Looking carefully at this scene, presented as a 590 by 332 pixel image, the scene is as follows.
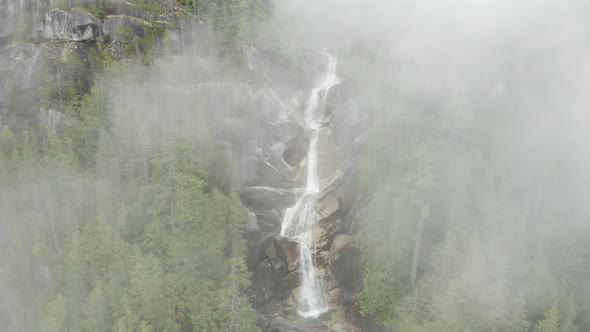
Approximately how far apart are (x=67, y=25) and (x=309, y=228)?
43.5 m

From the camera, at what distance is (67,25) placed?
190 feet

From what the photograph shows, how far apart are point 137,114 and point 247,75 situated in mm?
16439

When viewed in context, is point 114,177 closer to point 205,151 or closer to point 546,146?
point 205,151

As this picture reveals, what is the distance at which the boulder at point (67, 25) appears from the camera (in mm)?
57750

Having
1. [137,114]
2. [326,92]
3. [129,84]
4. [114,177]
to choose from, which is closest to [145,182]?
[114,177]

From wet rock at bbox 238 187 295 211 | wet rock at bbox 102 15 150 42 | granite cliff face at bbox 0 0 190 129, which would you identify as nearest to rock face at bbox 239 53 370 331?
wet rock at bbox 238 187 295 211

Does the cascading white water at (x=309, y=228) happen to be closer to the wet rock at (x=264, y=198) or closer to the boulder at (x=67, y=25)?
the wet rock at (x=264, y=198)

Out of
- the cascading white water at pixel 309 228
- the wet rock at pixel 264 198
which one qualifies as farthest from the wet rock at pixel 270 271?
the wet rock at pixel 264 198

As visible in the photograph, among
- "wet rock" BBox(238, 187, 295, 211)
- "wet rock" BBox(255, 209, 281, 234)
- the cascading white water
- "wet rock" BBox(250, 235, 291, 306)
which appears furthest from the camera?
"wet rock" BBox(238, 187, 295, 211)

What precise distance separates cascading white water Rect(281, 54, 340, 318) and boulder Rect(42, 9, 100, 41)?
3301 centimetres

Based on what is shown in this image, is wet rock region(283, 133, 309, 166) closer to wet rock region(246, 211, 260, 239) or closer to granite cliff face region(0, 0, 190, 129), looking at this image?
wet rock region(246, 211, 260, 239)

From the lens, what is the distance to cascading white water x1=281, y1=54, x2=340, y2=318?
45.0 meters

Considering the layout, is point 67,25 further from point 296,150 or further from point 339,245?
point 339,245

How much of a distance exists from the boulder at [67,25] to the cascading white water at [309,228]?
108 ft
